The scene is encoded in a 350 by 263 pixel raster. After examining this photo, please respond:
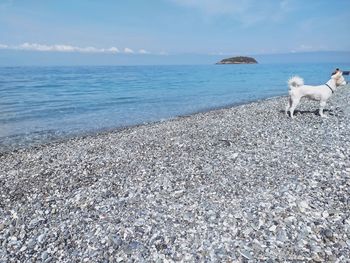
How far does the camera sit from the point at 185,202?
23.6 ft

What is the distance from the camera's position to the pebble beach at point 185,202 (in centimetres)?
554

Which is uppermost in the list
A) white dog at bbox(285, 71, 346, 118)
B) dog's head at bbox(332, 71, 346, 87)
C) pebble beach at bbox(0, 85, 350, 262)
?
dog's head at bbox(332, 71, 346, 87)

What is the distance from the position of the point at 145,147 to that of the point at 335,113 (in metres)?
11.2

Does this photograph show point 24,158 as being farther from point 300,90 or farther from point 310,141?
point 300,90

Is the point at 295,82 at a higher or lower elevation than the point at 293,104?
higher

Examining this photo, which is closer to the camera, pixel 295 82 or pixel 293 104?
pixel 295 82

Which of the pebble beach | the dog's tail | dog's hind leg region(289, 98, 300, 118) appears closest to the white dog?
the dog's tail

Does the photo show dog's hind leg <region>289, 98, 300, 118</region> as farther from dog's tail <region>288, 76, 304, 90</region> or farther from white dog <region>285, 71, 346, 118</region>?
dog's tail <region>288, 76, 304, 90</region>

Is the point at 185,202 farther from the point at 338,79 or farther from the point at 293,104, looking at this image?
the point at 338,79

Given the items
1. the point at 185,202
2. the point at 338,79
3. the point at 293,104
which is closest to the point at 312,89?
the point at 293,104

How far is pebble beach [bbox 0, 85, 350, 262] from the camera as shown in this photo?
5.54 m

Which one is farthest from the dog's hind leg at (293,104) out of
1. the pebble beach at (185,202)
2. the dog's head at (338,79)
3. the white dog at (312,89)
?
the pebble beach at (185,202)

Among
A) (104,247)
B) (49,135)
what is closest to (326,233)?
(104,247)

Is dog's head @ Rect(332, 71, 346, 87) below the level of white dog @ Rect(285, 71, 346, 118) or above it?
above
